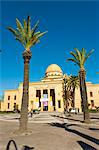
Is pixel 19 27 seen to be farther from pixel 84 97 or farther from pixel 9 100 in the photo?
pixel 9 100

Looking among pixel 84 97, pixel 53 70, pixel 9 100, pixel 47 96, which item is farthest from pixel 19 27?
pixel 9 100

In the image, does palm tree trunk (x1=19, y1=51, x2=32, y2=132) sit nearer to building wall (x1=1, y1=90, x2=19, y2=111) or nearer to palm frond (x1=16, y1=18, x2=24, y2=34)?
palm frond (x1=16, y1=18, x2=24, y2=34)

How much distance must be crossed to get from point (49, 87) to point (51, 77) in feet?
26.0

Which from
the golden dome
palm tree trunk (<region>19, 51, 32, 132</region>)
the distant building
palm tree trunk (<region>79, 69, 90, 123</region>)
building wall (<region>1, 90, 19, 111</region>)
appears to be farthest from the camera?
the golden dome

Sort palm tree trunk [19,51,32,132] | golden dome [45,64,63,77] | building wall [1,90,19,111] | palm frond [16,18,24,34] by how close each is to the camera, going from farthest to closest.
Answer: golden dome [45,64,63,77] → building wall [1,90,19,111] → palm frond [16,18,24,34] → palm tree trunk [19,51,32,132]

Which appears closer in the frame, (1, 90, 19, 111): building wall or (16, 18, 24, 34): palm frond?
(16, 18, 24, 34): palm frond

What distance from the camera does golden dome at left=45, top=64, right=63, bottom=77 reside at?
8569cm

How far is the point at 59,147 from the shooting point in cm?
1041

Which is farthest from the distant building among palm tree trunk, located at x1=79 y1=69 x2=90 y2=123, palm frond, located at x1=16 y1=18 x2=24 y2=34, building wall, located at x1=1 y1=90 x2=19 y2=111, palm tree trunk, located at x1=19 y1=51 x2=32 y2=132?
palm frond, located at x1=16 y1=18 x2=24 y2=34

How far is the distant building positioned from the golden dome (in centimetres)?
131

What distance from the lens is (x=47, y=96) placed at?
75062 millimetres

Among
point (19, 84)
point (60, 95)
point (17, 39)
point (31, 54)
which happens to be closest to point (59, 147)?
point (31, 54)

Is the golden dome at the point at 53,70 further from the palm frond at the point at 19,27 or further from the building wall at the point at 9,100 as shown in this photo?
the palm frond at the point at 19,27

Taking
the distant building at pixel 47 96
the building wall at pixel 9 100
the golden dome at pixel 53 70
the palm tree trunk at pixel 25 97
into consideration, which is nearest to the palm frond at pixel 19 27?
the palm tree trunk at pixel 25 97
